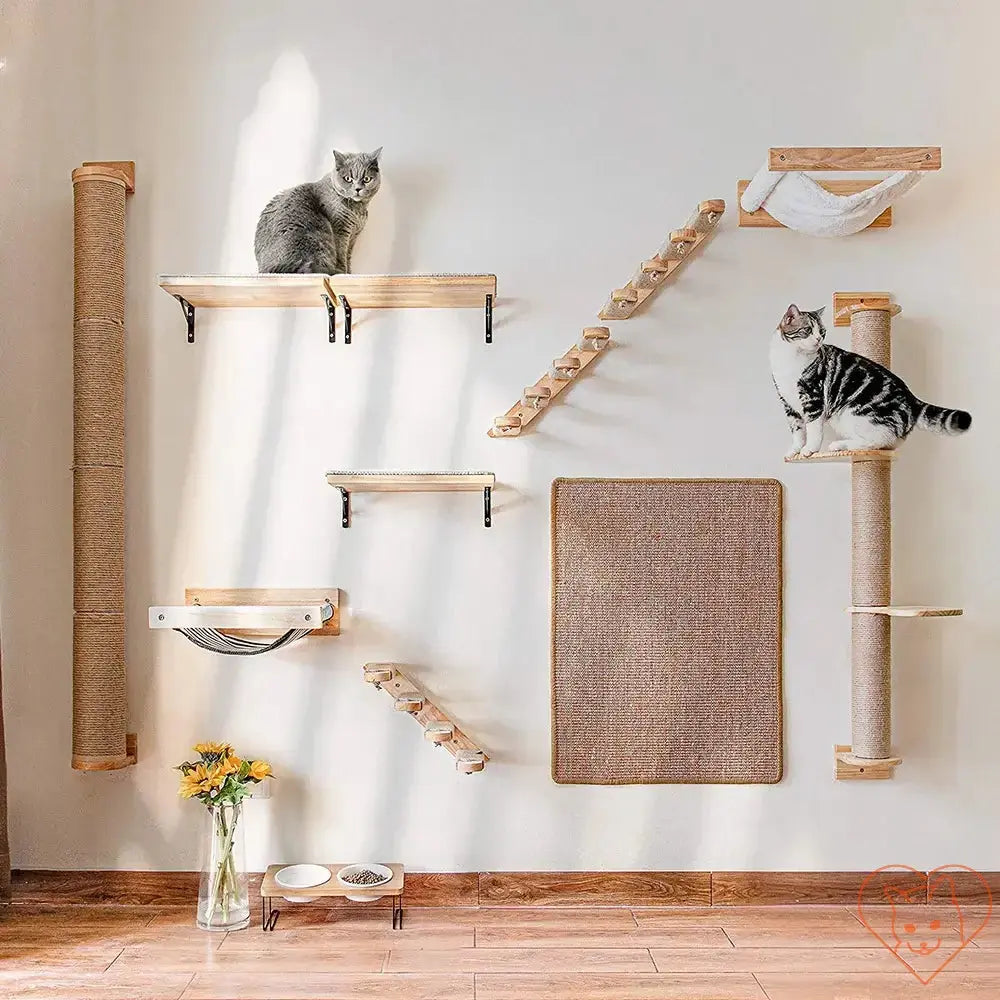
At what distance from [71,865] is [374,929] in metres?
0.85

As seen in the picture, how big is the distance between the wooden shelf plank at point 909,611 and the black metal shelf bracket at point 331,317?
1.54m

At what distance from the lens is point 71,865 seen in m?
2.83

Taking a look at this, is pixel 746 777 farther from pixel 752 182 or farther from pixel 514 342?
pixel 752 182

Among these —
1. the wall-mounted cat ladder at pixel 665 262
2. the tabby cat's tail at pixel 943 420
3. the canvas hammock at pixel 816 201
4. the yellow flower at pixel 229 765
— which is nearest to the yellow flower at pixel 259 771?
the yellow flower at pixel 229 765

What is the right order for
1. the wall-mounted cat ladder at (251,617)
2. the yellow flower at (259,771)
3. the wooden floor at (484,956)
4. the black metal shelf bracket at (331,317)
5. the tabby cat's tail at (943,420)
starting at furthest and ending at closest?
the black metal shelf bracket at (331,317) → the yellow flower at (259,771) → the wall-mounted cat ladder at (251,617) → the tabby cat's tail at (943,420) → the wooden floor at (484,956)

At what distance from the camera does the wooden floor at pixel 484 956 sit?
90.1 inches

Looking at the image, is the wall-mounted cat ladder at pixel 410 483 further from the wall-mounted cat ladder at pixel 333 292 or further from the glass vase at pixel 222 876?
the glass vase at pixel 222 876

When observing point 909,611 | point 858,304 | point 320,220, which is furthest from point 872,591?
point 320,220

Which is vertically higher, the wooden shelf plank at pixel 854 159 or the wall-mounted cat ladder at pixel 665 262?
the wooden shelf plank at pixel 854 159

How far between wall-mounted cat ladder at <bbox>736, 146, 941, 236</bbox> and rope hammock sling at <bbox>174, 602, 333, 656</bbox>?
5.00 ft

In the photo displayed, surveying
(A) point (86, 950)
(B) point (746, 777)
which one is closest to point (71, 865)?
(A) point (86, 950)

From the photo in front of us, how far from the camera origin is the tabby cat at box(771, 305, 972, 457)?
8.31 ft

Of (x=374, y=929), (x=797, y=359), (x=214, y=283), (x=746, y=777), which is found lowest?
(x=374, y=929)

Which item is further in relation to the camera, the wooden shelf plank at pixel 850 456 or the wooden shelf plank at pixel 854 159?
the wooden shelf plank at pixel 850 456
